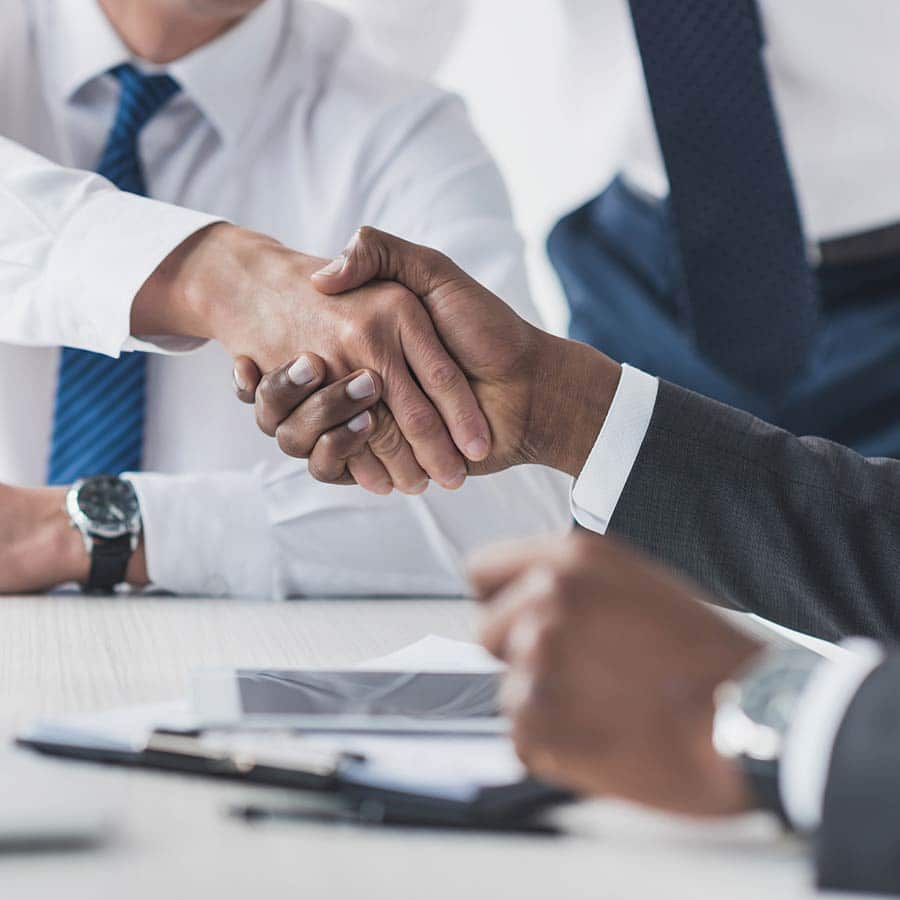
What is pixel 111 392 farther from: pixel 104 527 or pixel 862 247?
pixel 862 247

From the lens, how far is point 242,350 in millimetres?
1178

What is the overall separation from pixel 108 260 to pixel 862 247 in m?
1.05

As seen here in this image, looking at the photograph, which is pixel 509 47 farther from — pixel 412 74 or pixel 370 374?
pixel 370 374

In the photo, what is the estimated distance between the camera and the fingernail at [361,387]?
111 centimetres

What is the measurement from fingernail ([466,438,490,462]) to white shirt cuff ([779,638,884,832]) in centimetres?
63

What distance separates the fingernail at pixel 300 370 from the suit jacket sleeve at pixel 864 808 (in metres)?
0.70

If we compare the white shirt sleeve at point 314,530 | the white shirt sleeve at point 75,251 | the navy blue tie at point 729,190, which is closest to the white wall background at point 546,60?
the navy blue tie at point 729,190

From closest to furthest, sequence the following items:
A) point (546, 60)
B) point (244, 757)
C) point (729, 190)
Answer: point (244, 757) → point (729, 190) → point (546, 60)

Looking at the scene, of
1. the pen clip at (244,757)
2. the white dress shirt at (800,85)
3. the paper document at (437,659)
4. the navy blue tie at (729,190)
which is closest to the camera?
the pen clip at (244,757)

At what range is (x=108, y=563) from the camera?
1.20 meters

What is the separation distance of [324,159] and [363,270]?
0.56 metres

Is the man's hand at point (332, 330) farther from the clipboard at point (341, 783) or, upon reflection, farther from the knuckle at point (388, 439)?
the clipboard at point (341, 783)

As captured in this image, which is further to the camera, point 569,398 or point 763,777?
point 569,398

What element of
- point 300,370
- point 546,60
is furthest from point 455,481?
point 546,60
